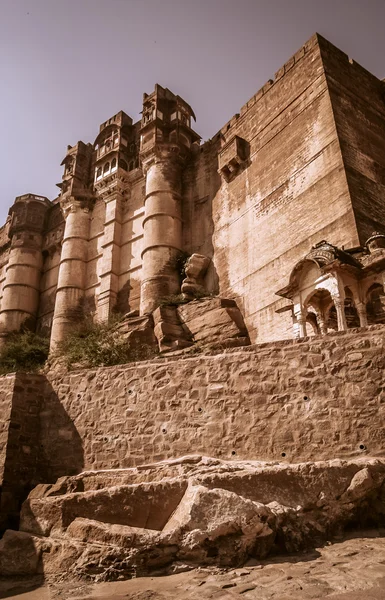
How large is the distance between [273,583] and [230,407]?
2331 mm

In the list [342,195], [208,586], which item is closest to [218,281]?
[342,195]

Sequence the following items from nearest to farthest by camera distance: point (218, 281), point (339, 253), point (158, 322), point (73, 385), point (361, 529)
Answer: point (361, 529)
point (73, 385)
point (339, 253)
point (158, 322)
point (218, 281)

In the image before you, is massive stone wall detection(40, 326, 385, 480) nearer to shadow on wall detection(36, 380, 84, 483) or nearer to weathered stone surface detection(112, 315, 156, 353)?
shadow on wall detection(36, 380, 84, 483)

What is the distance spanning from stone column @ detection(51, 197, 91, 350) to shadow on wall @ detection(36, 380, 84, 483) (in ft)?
41.6

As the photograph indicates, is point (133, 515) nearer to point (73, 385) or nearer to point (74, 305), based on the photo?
point (73, 385)

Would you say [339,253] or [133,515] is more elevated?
[339,253]

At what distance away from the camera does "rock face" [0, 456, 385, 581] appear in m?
3.36

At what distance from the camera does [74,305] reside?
20047mm

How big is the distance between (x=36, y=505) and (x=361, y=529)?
9.62ft

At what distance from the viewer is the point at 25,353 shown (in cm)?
1894

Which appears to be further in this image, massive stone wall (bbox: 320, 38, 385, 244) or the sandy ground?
massive stone wall (bbox: 320, 38, 385, 244)

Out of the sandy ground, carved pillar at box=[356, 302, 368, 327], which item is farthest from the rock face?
carved pillar at box=[356, 302, 368, 327]

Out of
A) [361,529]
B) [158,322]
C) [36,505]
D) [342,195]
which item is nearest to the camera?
[361,529]

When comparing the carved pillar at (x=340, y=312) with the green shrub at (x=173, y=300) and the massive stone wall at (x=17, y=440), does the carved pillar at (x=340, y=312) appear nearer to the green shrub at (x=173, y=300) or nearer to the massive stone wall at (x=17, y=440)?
the massive stone wall at (x=17, y=440)
